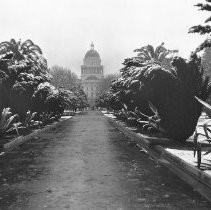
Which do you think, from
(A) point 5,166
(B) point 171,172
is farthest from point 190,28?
(A) point 5,166

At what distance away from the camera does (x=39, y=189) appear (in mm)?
7715

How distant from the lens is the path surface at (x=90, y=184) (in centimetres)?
654

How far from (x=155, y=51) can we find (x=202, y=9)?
21.3 meters

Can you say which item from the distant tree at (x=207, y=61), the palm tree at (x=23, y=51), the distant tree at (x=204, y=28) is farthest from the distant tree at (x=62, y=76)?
the distant tree at (x=204, y=28)

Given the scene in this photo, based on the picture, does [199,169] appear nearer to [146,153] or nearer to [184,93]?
[146,153]

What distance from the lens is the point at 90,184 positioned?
816cm

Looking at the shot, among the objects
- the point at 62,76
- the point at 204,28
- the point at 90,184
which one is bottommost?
the point at 90,184

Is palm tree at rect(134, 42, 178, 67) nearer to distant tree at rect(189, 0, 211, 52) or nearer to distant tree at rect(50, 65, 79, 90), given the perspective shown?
distant tree at rect(189, 0, 211, 52)

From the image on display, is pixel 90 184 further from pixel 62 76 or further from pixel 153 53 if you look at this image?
pixel 62 76

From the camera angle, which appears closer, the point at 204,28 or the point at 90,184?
the point at 90,184

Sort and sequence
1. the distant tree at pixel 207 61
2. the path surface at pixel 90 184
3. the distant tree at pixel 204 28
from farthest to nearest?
the distant tree at pixel 207 61, the distant tree at pixel 204 28, the path surface at pixel 90 184

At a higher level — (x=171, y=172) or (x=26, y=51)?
(x=26, y=51)

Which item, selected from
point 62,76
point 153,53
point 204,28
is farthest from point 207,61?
point 204,28

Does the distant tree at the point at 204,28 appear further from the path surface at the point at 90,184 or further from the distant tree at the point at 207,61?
the distant tree at the point at 207,61
